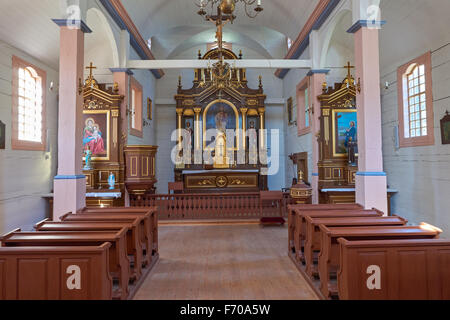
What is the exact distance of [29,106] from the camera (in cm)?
773

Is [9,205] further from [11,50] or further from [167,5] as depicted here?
[167,5]

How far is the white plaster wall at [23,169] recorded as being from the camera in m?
6.66

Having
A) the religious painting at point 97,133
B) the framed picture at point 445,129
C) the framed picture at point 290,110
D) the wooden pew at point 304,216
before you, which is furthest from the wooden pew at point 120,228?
the framed picture at point 290,110

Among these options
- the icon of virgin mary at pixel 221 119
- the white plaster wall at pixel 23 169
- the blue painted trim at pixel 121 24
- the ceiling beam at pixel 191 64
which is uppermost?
the blue painted trim at pixel 121 24

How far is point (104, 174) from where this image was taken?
8.59 m

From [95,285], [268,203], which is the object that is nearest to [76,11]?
[95,285]

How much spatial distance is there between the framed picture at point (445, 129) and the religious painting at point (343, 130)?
96.9 inches

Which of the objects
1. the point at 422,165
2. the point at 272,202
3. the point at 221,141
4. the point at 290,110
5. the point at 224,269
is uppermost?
the point at 290,110

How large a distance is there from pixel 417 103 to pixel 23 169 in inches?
378

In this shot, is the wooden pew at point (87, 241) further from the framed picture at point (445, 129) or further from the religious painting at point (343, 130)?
the religious painting at point (343, 130)

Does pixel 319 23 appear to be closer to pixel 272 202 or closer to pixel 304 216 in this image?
pixel 272 202

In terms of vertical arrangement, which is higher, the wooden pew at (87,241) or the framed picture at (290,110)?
the framed picture at (290,110)

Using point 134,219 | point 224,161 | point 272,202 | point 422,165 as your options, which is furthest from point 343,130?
Answer: point 134,219

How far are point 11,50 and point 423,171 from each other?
976 cm
